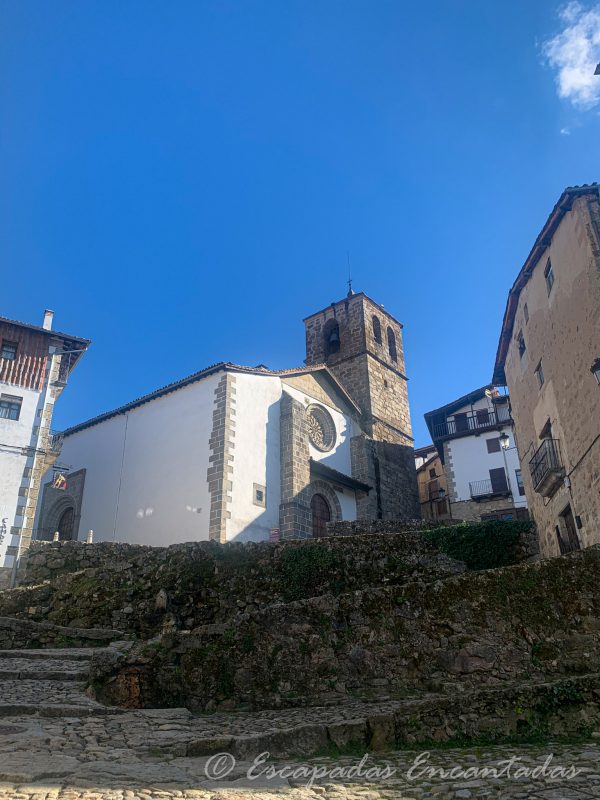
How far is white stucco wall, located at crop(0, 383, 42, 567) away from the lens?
1640 cm

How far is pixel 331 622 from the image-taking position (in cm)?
804

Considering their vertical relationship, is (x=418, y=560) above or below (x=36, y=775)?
above

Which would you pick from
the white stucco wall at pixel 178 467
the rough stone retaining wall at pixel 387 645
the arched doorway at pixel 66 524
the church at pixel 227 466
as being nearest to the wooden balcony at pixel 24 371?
the church at pixel 227 466

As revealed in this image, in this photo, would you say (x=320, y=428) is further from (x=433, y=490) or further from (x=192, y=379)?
(x=433, y=490)

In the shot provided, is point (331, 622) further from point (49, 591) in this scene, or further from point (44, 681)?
point (49, 591)

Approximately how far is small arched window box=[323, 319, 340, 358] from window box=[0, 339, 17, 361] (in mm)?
17440

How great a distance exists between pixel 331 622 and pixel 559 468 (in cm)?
821

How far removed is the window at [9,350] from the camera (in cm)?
1889

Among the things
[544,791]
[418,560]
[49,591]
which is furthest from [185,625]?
[544,791]

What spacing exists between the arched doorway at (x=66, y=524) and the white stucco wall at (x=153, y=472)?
980mm

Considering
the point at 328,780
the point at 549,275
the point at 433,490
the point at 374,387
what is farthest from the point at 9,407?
the point at 433,490

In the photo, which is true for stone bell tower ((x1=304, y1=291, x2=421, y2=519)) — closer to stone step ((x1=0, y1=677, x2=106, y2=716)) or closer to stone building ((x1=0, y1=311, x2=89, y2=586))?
stone building ((x1=0, y1=311, x2=89, y2=586))

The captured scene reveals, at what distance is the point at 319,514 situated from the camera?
2250 cm
